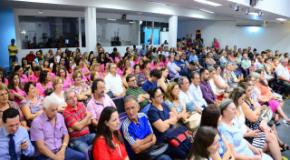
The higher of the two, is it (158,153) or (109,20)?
(109,20)

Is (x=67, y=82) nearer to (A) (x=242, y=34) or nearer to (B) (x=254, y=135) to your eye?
(B) (x=254, y=135)

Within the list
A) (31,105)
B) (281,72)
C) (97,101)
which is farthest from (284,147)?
(281,72)

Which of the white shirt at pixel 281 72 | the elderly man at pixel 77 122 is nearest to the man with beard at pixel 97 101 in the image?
the elderly man at pixel 77 122

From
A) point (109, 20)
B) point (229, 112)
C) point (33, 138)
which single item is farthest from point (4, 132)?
point (109, 20)

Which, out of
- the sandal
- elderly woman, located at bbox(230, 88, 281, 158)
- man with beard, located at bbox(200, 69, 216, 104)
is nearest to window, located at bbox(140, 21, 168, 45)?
man with beard, located at bbox(200, 69, 216, 104)

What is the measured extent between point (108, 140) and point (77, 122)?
2.79 feet

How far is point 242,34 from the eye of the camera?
58.0 ft

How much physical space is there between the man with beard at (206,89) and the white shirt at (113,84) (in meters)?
1.59

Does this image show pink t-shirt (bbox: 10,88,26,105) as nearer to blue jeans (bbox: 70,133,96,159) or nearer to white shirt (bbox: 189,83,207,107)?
blue jeans (bbox: 70,133,96,159)

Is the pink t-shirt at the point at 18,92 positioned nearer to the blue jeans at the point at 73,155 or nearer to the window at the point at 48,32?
the blue jeans at the point at 73,155

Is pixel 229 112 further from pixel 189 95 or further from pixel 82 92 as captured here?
pixel 82 92

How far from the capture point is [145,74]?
6.03 meters

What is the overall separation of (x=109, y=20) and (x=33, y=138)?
11970mm

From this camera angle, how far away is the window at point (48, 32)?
11.4 metres
